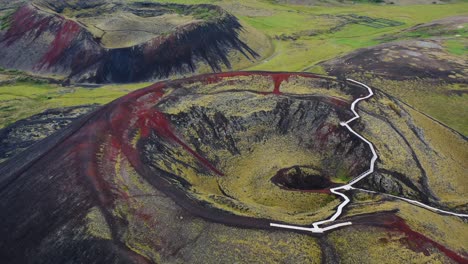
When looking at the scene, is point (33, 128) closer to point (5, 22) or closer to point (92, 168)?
point (92, 168)

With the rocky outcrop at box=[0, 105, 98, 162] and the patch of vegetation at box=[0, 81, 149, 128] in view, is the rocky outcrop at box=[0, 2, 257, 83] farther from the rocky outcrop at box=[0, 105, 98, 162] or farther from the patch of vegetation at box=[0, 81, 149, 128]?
the rocky outcrop at box=[0, 105, 98, 162]

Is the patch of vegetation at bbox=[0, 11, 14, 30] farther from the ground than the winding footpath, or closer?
farther from the ground

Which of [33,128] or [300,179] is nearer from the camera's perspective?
[300,179]

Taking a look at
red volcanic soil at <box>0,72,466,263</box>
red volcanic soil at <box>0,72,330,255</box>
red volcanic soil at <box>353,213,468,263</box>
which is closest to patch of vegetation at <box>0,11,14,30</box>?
red volcanic soil at <box>0,72,466,263</box>

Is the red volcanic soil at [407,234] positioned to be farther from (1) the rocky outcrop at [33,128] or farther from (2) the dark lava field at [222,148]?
(1) the rocky outcrop at [33,128]

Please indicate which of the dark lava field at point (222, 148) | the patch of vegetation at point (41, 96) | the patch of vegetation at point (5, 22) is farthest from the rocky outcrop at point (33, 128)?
the patch of vegetation at point (5, 22)

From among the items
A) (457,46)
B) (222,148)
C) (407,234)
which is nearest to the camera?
(407,234)

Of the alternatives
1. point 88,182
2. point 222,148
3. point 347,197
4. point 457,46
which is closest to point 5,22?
point 222,148

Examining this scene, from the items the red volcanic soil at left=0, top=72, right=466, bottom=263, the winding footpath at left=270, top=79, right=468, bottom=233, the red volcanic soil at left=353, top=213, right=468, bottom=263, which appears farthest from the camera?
the red volcanic soil at left=0, top=72, right=466, bottom=263

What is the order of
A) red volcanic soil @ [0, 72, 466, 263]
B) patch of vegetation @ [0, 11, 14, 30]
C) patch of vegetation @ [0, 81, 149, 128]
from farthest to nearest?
patch of vegetation @ [0, 11, 14, 30] → patch of vegetation @ [0, 81, 149, 128] → red volcanic soil @ [0, 72, 466, 263]

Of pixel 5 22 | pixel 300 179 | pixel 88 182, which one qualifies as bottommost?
pixel 300 179

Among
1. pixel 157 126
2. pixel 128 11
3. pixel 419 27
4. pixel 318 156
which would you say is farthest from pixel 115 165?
pixel 419 27

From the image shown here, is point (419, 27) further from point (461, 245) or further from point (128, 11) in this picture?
point (461, 245)
